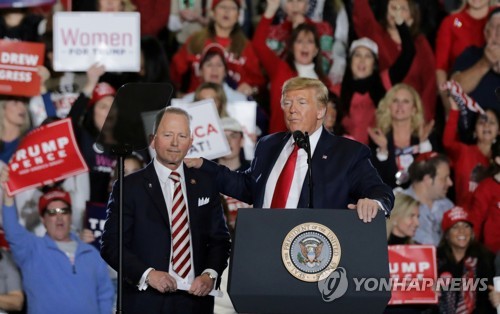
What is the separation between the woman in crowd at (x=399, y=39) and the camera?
30.2 feet

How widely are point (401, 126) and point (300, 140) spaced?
13.5 ft

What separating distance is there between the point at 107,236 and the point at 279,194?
0.78 m

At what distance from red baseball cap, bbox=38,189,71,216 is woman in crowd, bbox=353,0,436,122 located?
293cm

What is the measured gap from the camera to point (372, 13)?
937 centimetres

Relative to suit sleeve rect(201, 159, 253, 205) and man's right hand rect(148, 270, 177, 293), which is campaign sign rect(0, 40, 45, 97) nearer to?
suit sleeve rect(201, 159, 253, 205)

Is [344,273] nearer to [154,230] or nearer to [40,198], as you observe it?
[154,230]

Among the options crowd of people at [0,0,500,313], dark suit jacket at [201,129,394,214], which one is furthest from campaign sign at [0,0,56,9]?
dark suit jacket at [201,129,394,214]

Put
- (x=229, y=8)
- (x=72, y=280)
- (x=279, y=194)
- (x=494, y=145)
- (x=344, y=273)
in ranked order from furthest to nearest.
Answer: (x=229, y=8) → (x=494, y=145) → (x=72, y=280) → (x=279, y=194) → (x=344, y=273)

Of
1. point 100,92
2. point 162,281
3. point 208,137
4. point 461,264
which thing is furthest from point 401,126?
point 162,281

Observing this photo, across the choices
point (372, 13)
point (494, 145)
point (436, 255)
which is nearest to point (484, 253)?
point (436, 255)

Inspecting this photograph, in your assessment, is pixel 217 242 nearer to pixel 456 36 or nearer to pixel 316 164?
pixel 316 164

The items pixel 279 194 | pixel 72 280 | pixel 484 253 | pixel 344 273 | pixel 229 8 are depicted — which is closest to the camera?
pixel 344 273

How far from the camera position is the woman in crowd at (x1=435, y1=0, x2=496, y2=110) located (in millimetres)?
9320

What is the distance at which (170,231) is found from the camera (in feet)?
17.4
